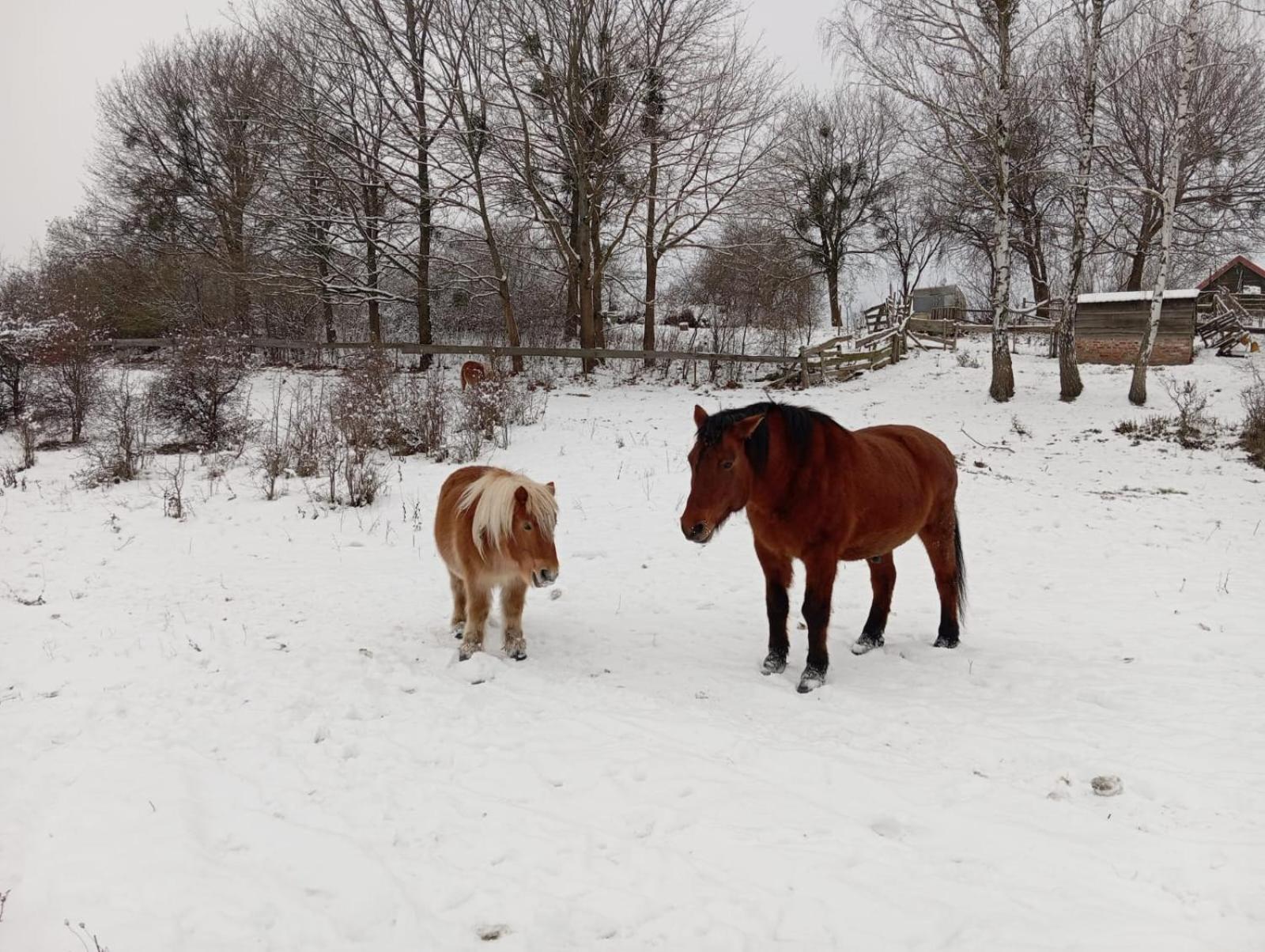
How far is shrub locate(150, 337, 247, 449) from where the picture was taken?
1127 centimetres

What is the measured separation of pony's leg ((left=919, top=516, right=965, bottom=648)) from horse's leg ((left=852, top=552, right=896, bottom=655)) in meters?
0.35

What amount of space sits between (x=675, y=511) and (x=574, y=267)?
13298 millimetres

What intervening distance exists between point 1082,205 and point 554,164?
13165 mm

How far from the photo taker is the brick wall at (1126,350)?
16.9 meters

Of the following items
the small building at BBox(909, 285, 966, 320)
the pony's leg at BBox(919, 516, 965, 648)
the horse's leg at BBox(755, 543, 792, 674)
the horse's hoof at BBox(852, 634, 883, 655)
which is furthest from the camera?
the small building at BBox(909, 285, 966, 320)

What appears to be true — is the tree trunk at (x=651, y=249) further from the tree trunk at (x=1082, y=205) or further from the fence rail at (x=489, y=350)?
the tree trunk at (x=1082, y=205)

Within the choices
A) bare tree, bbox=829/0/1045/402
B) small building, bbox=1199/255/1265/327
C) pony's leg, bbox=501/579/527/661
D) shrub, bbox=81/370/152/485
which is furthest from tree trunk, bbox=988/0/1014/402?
shrub, bbox=81/370/152/485

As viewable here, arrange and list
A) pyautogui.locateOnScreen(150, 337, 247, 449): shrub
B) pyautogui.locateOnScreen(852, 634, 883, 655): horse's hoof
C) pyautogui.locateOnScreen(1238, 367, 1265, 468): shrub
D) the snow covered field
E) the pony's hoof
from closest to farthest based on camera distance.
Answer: the snow covered field, the pony's hoof, pyautogui.locateOnScreen(852, 634, 883, 655): horse's hoof, pyautogui.locateOnScreen(1238, 367, 1265, 468): shrub, pyautogui.locateOnScreen(150, 337, 247, 449): shrub

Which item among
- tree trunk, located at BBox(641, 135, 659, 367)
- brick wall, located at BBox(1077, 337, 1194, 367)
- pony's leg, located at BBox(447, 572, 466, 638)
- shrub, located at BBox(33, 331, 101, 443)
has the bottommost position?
pony's leg, located at BBox(447, 572, 466, 638)

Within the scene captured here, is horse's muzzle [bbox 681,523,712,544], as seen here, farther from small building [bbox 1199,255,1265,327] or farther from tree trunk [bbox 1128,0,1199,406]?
small building [bbox 1199,255,1265,327]

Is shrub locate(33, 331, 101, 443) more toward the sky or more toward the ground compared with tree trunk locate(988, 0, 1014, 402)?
more toward the ground

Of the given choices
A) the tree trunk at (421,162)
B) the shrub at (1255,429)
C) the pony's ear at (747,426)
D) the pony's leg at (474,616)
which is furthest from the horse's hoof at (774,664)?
the tree trunk at (421,162)

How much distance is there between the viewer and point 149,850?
255 cm

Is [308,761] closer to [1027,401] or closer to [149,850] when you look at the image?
[149,850]
